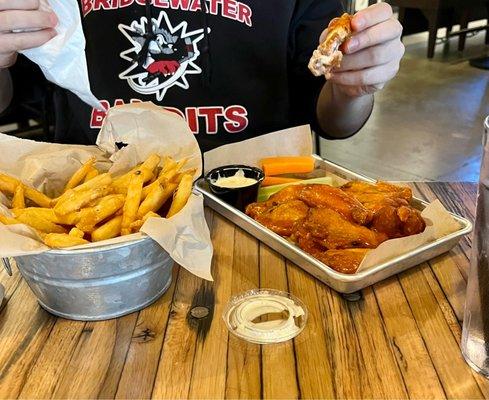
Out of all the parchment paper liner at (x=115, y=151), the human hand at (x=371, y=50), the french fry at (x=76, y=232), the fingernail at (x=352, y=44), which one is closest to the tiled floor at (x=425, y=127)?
the human hand at (x=371, y=50)

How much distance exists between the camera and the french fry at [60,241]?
0.86 meters

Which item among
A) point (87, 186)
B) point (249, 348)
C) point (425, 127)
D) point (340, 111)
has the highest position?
point (87, 186)

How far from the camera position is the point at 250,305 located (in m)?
0.98

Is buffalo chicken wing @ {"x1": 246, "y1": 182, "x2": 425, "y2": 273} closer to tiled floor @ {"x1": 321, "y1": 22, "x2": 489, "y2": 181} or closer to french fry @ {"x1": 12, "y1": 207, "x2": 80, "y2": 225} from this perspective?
french fry @ {"x1": 12, "y1": 207, "x2": 80, "y2": 225}

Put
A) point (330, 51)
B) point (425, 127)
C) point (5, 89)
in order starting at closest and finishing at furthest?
point (330, 51) → point (5, 89) → point (425, 127)

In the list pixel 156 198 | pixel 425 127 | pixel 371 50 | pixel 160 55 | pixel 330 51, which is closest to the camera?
pixel 156 198

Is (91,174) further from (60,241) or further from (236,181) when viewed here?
(236,181)

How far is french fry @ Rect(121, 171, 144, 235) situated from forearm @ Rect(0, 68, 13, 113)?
3.55ft

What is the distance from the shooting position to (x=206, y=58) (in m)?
1.76

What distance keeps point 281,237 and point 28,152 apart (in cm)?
56

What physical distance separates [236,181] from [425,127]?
12.8 feet

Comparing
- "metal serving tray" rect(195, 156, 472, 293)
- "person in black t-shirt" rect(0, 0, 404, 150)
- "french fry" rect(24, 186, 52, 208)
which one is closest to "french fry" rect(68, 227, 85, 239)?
"french fry" rect(24, 186, 52, 208)

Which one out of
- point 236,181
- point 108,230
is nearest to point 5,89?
point 236,181

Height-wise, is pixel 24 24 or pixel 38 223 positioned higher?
pixel 24 24
